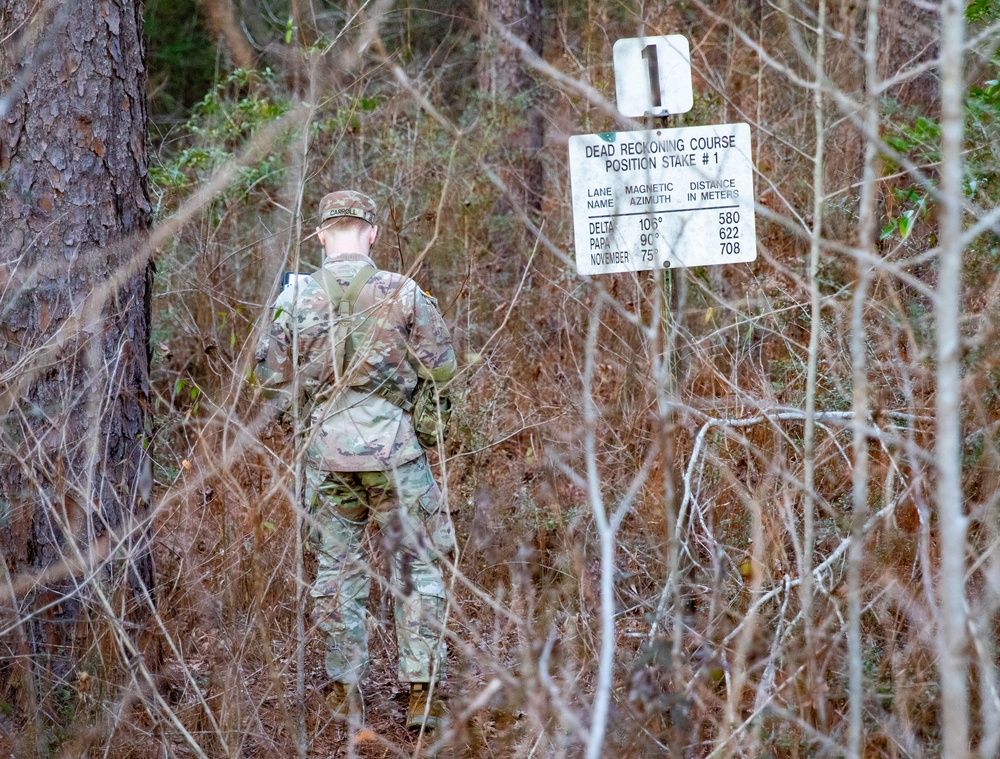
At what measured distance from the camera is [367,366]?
4180 millimetres

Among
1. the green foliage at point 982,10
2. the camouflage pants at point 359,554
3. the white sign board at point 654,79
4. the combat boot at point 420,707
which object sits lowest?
the combat boot at point 420,707

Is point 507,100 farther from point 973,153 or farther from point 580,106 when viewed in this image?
point 973,153

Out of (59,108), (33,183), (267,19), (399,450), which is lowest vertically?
(399,450)

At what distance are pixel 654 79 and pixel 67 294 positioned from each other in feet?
8.07

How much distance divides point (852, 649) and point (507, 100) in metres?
7.87

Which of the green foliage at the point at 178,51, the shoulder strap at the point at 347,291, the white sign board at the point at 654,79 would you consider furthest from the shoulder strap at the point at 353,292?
the green foliage at the point at 178,51

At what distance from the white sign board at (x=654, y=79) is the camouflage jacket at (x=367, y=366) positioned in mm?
1186

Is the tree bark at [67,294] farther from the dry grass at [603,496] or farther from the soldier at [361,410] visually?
the soldier at [361,410]

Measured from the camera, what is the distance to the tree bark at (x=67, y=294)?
3.69 meters

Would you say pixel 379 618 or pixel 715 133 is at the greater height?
pixel 715 133

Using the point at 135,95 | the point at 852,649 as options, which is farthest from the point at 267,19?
the point at 852,649

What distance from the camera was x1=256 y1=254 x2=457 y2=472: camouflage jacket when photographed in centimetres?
419

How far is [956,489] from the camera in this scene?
1.75 meters

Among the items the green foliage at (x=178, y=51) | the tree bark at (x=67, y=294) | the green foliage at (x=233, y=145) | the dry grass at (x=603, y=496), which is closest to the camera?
the dry grass at (x=603, y=496)
